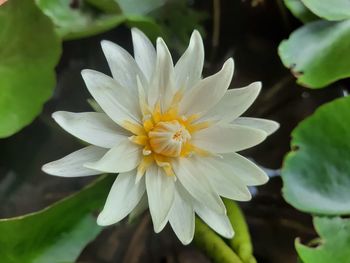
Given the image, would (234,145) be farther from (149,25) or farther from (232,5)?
(232,5)

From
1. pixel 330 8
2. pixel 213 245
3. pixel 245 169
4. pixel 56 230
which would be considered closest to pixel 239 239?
pixel 213 245

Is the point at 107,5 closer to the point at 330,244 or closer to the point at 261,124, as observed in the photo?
the point at 261,124

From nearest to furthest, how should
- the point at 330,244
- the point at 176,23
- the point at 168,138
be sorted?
1. the point at 168,138
2. the point at 330,244
3. the point at 176,23

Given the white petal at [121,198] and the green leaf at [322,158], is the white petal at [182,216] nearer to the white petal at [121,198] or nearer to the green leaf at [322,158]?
the white petal at [121,198]

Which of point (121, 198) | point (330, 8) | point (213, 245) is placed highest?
point (330, 8)

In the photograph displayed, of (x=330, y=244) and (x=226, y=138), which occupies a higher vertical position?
(x=226, y=138)

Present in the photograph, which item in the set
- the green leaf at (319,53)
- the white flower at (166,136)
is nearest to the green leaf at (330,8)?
the green leaf at (319,53)

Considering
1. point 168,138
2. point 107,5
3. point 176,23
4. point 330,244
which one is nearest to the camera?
point 168,138
